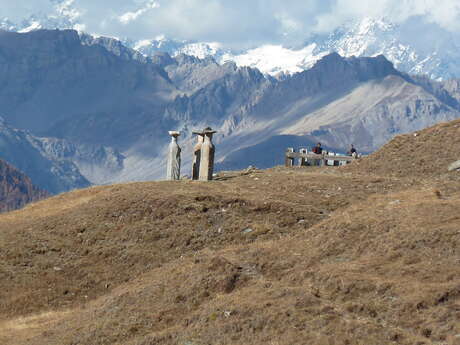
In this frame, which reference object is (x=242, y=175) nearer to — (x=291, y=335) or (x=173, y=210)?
→ (x=173, y=210)

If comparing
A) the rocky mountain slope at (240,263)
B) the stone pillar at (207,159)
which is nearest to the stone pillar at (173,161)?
the stone pillar at (207,159)

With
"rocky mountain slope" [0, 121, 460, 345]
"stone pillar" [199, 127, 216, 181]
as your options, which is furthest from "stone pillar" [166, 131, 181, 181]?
"rocky mountain slope" [0, 121, 460, 345]

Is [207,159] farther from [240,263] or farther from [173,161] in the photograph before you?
[240,263]

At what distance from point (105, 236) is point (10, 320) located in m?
6.66

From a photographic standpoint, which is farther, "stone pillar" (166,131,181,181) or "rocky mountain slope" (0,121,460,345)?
"stone pillar" (166,131,181,181)

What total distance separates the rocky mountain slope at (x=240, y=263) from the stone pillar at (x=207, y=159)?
6.04ft

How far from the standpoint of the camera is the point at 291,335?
17.5 meters

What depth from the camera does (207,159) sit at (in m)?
40.2

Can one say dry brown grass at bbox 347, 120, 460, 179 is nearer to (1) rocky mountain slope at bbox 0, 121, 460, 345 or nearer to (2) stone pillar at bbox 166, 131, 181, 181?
(1) rocky mountain slope at bbox 0, 121, 460, 345

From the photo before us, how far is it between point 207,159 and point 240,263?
17.2 meters

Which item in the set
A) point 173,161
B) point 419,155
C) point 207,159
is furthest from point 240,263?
point 419,155

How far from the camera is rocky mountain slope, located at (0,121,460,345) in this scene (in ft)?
59.7

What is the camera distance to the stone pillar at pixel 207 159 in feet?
132

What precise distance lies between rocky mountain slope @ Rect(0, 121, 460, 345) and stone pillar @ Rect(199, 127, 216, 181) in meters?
1.84
